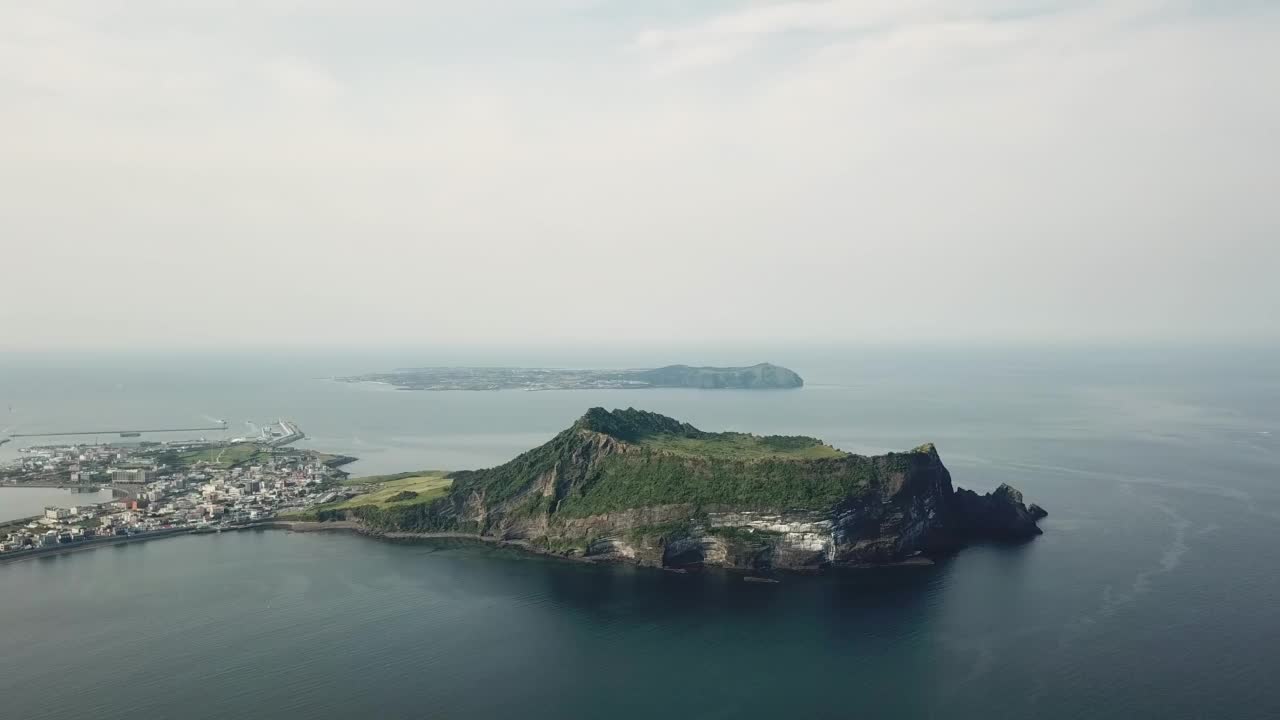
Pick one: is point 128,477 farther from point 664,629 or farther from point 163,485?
point 664,629

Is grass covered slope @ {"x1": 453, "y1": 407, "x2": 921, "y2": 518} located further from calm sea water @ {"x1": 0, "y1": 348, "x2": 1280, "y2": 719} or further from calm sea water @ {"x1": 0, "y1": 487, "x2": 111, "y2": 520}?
calm sea water @ {"x1": 0, "y1": 487, "x2": 111, "y2": 520}

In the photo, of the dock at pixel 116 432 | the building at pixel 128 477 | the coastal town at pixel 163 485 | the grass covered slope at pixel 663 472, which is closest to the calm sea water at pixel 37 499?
the coastal town at pixel 163 485

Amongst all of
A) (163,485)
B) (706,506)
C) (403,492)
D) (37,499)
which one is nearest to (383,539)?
(403,492)

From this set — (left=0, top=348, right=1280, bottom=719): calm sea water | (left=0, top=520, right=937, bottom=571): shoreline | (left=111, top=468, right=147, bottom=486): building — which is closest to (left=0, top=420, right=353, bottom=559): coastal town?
(left=111, top=468, right=147, bottom=486): building

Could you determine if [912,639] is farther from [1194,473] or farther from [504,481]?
[1194,473]

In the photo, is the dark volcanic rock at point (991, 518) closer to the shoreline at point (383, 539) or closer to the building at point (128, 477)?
the shoreline at point (383, 539)

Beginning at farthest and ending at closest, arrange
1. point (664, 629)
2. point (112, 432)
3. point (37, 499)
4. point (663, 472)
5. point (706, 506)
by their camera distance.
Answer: point (112, 432), point (37, 499), point (663, 472), point (706, 506), point (664, 629)

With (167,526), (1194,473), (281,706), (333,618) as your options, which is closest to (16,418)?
(167,526)
